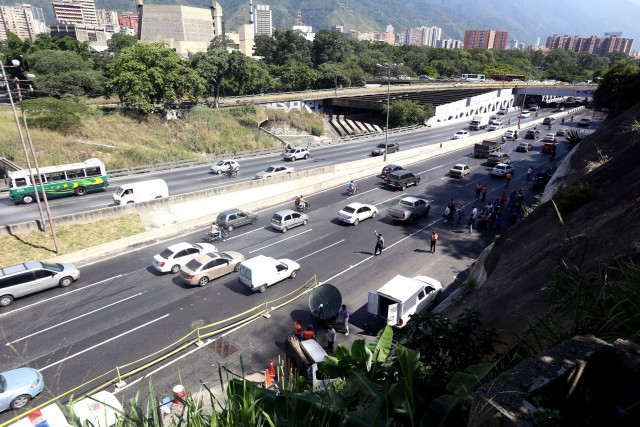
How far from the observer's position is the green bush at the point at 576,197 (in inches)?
562

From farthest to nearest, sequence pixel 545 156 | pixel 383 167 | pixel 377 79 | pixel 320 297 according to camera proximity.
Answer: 1. pixel 377 79
2. pixel 545 156
3. pixel 383 167
4. pixel 320 297

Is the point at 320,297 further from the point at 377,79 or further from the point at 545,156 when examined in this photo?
the point at 377,79

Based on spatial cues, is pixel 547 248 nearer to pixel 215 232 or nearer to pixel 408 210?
pixel 408 210

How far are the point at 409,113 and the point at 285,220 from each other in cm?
5603

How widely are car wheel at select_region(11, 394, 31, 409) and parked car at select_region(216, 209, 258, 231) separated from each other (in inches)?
552

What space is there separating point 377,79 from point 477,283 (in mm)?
112047

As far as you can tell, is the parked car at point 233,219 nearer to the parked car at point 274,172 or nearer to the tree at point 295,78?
the parked car at point 274,172

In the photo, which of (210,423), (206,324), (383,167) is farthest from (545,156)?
(210,423)

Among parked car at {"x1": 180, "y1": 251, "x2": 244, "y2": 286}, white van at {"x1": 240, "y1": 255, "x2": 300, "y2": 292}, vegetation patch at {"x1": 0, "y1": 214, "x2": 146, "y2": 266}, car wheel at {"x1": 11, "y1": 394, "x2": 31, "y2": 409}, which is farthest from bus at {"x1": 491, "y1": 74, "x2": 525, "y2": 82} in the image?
car wheel at {"x1": 11, "y1": 394, "x2": 31, "y2": 409}

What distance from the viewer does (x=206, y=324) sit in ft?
50.9

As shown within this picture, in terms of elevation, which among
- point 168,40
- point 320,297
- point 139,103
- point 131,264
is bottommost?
point 131,264

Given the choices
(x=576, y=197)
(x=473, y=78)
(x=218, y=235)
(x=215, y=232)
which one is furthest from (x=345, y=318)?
(x=473, y=78)

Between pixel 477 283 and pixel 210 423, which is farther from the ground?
pixel 210 423

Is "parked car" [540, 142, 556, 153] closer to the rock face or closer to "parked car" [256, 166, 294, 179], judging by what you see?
"parked car" [256, 166, 294, 179]
